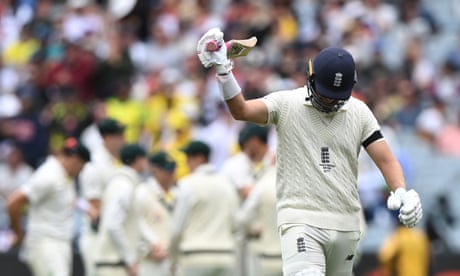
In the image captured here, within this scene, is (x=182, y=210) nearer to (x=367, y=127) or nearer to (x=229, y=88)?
(x=367, y=127)

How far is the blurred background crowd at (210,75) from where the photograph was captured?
19.8 m

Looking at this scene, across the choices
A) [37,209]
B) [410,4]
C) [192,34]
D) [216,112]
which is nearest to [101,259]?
[37,209]

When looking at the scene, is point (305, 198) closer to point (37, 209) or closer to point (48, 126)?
point (37, 209)

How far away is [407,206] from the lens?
941 centimetres

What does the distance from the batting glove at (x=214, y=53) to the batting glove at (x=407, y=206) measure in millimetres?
1534

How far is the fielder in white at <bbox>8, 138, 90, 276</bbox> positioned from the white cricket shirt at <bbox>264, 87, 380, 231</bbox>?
14.8 ft

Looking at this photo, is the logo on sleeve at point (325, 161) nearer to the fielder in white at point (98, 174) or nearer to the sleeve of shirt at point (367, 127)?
the sleeve of shirt at point (367, 127)

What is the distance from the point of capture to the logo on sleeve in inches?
389

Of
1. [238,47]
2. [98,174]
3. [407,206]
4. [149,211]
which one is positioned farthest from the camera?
[98,174]

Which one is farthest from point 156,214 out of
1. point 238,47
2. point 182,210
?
point 238,47

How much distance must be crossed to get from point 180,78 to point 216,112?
69.9 inches

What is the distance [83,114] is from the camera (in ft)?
68.9

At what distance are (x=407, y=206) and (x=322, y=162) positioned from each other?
804 millimetres

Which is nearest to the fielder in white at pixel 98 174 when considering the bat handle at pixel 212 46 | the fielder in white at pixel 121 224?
the fielder in white at pixel 121 224
